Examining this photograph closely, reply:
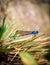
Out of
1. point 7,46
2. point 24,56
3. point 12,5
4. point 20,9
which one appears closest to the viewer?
point 24,56

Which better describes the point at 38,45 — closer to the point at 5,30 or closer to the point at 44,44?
the point at 44,44

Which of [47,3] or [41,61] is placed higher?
[47,3]

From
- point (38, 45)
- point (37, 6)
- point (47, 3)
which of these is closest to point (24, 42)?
point (38, 45)

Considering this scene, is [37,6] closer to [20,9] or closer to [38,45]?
[20,9]

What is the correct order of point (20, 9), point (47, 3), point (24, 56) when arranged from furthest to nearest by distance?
1. point (47, 3)
2. point (20, 9)
3. point (24, 56)

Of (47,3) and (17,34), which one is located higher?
(47,3)

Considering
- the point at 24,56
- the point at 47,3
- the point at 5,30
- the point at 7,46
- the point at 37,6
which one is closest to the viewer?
the point at 24,56

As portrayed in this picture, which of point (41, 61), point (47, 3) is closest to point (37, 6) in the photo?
point (47, 3)

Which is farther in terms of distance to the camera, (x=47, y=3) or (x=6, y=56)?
(x=47, y=3)

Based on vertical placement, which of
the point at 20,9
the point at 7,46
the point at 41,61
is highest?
the point at 20,9
